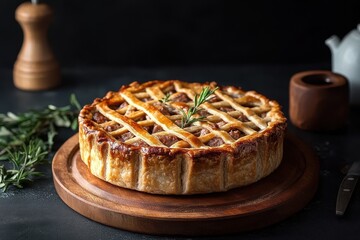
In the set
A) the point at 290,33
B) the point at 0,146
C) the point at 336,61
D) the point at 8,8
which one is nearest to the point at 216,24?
the point at 290,33

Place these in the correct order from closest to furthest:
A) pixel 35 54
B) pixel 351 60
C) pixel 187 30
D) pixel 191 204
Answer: pixel 191 204 < pixel 351 60 < pixel 35 54 < pixel 187 30

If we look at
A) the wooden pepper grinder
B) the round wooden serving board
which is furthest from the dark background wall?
the round wooden serving board

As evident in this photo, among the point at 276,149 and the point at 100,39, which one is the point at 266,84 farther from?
the point at 276,149

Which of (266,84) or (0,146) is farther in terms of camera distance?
(266,84)

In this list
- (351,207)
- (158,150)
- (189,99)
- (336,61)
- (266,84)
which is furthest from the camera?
(266,84)

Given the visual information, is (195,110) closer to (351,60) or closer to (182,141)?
(182,141)

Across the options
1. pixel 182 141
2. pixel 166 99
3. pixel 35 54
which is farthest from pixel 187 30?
pixel 182 141
